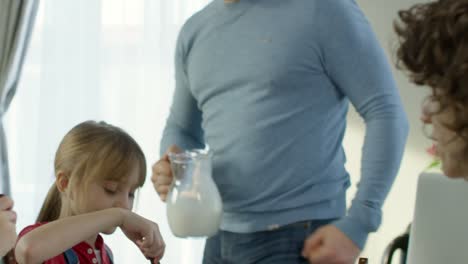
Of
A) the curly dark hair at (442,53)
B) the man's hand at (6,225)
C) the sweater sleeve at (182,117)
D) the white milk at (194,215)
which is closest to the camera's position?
the curly dark hair at (442,53)

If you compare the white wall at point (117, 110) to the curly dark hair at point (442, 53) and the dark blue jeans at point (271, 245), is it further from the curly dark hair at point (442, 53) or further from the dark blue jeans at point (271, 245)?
the curly dark hair at point (442, 53)

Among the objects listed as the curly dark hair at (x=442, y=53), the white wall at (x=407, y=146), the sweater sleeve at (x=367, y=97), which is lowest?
the white wall at (x=407, y=146)

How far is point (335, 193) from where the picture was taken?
1391mm

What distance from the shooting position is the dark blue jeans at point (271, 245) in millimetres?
1345

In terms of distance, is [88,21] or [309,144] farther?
[88,21]

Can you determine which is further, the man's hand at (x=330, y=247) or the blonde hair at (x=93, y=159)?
the blonde hair at (x=93, y=159)

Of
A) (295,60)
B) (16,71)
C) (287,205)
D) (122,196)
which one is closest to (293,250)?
(287,205)

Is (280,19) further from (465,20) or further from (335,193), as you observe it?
(465,20)

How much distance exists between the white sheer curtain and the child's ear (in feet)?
4.15

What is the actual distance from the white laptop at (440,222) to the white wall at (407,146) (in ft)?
4.08

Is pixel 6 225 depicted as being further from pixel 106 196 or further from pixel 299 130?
pixel 299 130

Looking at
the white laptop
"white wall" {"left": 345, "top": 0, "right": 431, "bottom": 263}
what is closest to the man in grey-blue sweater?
the white laptop

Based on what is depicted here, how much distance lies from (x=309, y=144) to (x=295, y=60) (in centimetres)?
16

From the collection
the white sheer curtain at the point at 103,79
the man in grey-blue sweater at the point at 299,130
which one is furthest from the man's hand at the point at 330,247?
the white sheer curtain at the point at 103,79
